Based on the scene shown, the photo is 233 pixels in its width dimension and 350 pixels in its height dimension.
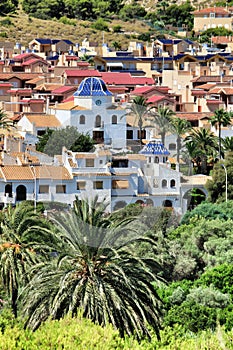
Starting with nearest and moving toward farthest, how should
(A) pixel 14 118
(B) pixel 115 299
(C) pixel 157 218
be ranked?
(B) pixel 115 299 < (C) pixel 157 218 < (A) pixel 14 118

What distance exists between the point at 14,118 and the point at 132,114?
6.57 m

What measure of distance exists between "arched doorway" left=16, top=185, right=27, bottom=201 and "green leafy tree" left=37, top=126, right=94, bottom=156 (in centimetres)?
310

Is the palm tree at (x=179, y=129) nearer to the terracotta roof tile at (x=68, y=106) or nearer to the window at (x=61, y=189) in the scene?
the terracotta roof tile at (x=68, y=106)

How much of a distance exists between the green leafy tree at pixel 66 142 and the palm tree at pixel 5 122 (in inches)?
143

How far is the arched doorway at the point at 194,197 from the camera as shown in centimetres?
4834

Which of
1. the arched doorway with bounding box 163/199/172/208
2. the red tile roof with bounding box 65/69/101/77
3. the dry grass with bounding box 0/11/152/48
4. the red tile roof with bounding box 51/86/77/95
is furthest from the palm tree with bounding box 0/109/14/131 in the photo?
the dry grass with bounding box 0/11/152/48

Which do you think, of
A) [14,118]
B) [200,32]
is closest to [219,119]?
[14,118]

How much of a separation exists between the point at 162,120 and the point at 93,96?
418cm

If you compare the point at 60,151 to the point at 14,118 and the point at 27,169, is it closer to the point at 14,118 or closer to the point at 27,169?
the point at 27,169

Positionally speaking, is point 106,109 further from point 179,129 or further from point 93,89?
point 179,129

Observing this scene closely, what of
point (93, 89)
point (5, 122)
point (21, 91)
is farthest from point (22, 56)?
point (5, 122)

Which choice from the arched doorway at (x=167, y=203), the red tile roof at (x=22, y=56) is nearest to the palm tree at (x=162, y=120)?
the arched doorway at (x=167, y=203)

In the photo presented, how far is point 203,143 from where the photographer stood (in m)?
54.5

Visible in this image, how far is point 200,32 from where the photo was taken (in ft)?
338
